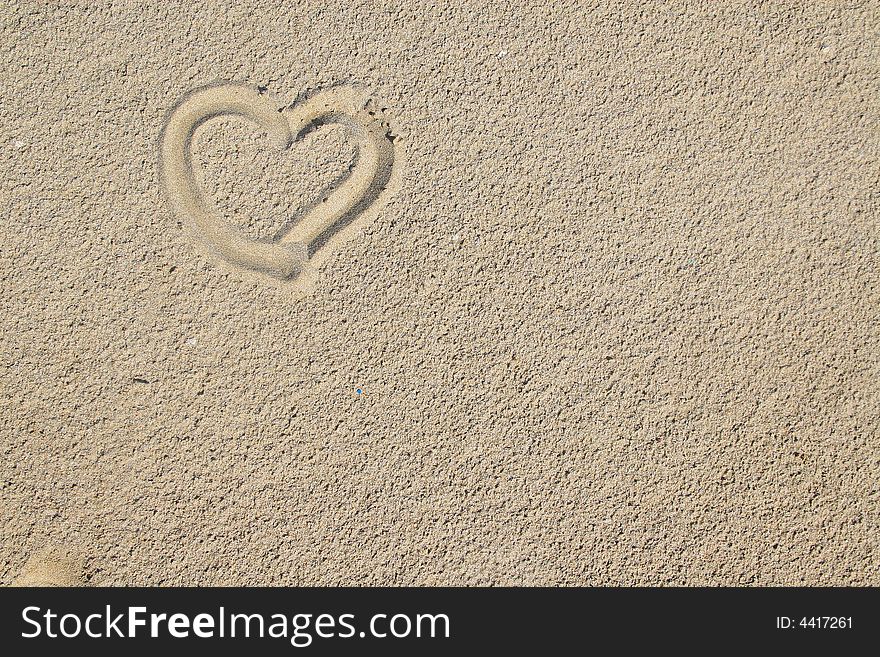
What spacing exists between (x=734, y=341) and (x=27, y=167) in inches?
88.9

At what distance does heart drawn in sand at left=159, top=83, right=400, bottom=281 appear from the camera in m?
2.17

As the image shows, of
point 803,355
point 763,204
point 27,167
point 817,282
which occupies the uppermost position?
point 27,167

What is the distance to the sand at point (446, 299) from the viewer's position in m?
2.14

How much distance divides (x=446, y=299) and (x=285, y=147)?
69 centimetres

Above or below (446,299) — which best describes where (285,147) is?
above

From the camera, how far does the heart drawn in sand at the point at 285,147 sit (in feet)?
7.13

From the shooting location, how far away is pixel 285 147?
2180 millimetres

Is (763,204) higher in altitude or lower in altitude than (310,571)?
higher

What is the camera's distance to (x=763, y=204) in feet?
7.15

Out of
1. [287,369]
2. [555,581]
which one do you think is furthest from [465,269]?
[555,581]

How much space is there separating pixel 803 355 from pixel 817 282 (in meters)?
0.23

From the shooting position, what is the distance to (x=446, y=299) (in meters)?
2.17

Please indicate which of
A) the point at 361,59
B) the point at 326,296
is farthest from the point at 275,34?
the point at 326,296

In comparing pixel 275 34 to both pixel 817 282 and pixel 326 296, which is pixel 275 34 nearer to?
pixel 326 296
